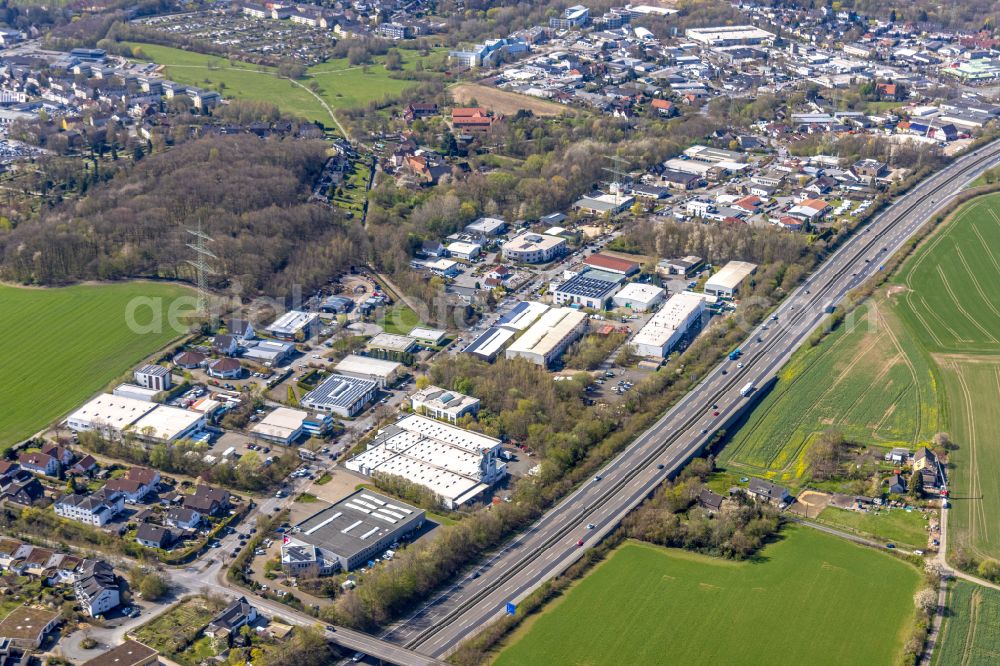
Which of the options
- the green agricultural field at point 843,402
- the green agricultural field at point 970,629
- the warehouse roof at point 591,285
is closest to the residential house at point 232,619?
the green agricultural field at point 843,402

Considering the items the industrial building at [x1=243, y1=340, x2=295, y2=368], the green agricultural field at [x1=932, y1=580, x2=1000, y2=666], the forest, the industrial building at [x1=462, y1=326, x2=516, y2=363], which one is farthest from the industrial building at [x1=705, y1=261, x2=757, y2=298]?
the green agricultural field at [x1=932, y1=580, x2=1000, y2=666]

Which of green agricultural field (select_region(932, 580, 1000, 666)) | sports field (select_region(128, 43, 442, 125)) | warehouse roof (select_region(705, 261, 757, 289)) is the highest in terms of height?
sports field (select_region(128, 43, 442, 125))

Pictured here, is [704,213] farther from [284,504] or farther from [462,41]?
[462,41]

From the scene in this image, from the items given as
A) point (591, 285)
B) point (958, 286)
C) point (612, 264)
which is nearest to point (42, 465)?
point (591, 285)

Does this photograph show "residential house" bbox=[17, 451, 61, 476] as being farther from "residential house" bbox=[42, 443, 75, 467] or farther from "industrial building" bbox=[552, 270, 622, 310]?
"industrial building" bbox=[552, 270, 622, 310]

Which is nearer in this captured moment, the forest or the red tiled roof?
the forest

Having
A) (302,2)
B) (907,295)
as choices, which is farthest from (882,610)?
(302,2)
